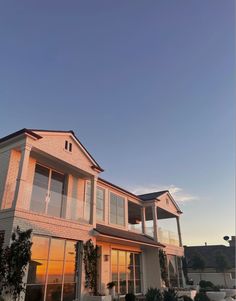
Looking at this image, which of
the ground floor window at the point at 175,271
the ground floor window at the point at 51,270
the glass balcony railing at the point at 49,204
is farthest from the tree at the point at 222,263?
the ground floor window at the point at 51,270

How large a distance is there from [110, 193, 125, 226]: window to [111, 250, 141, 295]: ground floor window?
1.99 meters

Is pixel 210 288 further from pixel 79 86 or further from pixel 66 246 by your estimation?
pixel 79 86

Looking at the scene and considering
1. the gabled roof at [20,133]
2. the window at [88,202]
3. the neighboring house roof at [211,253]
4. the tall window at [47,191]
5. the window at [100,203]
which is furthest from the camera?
the neighboring house roof at [211,253]

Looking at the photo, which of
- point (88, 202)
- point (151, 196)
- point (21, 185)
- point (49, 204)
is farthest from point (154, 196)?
point (21, 185)

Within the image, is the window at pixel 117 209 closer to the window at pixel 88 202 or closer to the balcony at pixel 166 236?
the window at pixel 88 202

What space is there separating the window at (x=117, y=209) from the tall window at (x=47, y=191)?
187 inches

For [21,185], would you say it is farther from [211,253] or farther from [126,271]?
[211,253]

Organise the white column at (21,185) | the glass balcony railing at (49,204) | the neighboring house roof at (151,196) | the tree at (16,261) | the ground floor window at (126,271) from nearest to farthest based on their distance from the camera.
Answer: the tree at (16,261) < the white column at (21,185) < the glass balcony railing at (49,204) < the ground floor window at (126,271) < the neighboring house roof at (151,196)

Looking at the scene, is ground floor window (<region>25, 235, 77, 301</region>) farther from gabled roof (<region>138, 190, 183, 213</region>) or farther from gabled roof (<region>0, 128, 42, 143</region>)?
gabled roof (<region>138, 190, 183, 213</region>)

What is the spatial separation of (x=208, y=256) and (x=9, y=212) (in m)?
32.1

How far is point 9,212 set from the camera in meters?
9.27

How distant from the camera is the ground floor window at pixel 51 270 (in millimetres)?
9406

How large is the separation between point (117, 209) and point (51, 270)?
773 cm

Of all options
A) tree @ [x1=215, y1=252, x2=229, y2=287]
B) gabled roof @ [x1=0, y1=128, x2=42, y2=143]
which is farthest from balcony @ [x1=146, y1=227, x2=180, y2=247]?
gabled roof @ [x1=0, y1=128, x2=42, y2=143]
